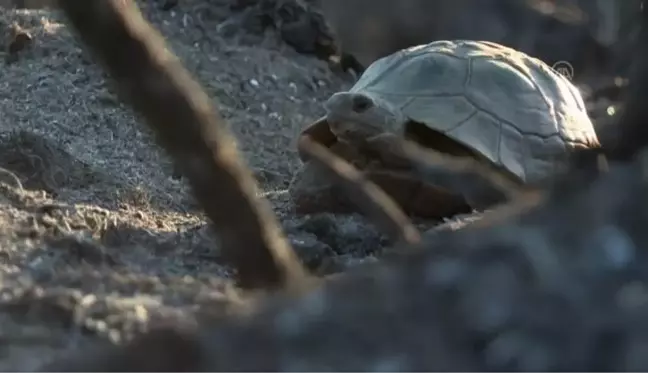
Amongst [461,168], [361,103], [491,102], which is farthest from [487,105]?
[461,168]

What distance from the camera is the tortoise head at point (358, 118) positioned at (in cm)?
348

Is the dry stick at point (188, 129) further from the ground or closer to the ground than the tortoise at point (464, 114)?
further from the ground

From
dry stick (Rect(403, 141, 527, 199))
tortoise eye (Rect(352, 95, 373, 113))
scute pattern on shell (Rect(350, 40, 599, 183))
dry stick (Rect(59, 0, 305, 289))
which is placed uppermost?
dry stick (Rect(59, 0, 305, 289))

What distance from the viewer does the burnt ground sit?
5.72ft

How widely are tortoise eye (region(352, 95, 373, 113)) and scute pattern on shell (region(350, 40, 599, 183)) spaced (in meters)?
0.17

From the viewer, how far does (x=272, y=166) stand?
14.9 feet

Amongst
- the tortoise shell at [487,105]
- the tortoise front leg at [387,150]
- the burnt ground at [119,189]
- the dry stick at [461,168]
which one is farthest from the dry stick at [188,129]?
the tortoise shell at [487,105]

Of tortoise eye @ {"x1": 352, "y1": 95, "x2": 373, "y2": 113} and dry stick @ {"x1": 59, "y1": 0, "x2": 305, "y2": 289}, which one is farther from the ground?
dry stick @ {"x1": 59, "y1": 0, "x2": 305, "y2": 289}

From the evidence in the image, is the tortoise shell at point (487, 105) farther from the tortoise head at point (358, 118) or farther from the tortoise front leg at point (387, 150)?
the tortoise front leg at point (387, 150)

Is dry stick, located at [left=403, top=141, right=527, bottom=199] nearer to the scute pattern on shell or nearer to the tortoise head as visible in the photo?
the scute pattern on shell

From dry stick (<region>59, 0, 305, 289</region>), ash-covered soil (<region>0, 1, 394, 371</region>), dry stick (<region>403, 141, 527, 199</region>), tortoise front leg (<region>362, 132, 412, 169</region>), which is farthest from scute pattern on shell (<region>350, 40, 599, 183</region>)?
dry stick (<region>59, 0, 305, 289</region>)

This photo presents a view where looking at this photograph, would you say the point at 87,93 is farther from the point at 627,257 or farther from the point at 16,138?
the point at 627,257

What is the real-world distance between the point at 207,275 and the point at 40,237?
1.38 feet

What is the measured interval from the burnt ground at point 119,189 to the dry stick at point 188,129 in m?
0.08
